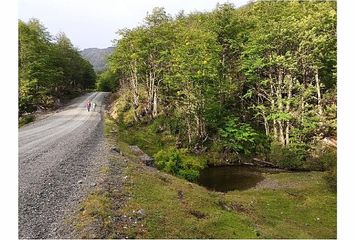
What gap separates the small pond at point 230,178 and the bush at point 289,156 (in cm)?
229

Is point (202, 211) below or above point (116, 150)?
below

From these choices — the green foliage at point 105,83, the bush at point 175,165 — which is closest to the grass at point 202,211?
the bush at point 175,165

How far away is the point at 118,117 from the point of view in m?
54.4

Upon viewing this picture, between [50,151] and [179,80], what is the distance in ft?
62.2

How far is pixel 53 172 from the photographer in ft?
67.9

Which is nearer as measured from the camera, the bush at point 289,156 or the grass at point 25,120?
the bush at point 289,156

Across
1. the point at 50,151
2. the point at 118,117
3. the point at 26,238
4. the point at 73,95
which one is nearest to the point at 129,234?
the point at 26,238

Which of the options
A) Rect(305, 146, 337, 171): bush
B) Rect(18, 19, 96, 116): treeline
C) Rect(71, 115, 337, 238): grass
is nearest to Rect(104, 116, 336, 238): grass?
Rect(71, 115, 337, 238): grass

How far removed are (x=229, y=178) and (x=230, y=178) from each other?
0.09 m

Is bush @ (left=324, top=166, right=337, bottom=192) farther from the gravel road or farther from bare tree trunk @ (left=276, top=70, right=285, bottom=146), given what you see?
the gravel road

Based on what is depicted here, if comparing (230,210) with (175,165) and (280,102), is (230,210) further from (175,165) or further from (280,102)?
(280,102)

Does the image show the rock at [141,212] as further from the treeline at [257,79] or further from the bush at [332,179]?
the treeline at [257,79]

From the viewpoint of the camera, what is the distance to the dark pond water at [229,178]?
28422 millimetres

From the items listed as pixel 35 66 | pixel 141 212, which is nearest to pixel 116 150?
pixel 141 212
